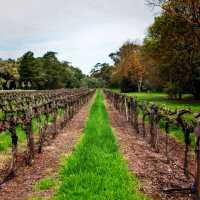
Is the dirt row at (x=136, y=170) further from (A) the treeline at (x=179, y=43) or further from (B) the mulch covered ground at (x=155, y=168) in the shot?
(A) the treeline at (x=179, y=43)

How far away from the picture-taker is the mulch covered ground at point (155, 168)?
392 inches

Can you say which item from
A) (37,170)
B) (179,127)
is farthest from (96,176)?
(179,127)

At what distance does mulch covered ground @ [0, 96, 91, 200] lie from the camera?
32.4 ft

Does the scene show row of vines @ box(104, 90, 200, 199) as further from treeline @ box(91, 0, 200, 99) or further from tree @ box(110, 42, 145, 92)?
tree @ box(110, 42, 145, 92)

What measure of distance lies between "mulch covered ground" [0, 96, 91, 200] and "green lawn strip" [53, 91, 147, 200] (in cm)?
42

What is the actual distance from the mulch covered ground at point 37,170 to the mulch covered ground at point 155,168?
6.96 feet

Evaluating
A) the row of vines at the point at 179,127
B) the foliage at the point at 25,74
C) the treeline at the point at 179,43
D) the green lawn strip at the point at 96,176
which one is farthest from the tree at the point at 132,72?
the green lawn strip at the point at 96,176

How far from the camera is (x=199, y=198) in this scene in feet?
28.9

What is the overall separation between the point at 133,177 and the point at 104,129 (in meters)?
10.7

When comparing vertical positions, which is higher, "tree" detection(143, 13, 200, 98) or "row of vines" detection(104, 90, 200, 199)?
"tree" detection(143, 13, 200, 98)

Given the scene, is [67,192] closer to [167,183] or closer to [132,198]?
[132,198]

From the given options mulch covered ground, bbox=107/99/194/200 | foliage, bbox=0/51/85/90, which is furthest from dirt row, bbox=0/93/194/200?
foliage, bbox=0/51/85/90

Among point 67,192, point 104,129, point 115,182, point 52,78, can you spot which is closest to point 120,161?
point 115,182

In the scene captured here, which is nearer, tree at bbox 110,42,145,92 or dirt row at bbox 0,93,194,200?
dirt row at bbox 0,93,194,200
